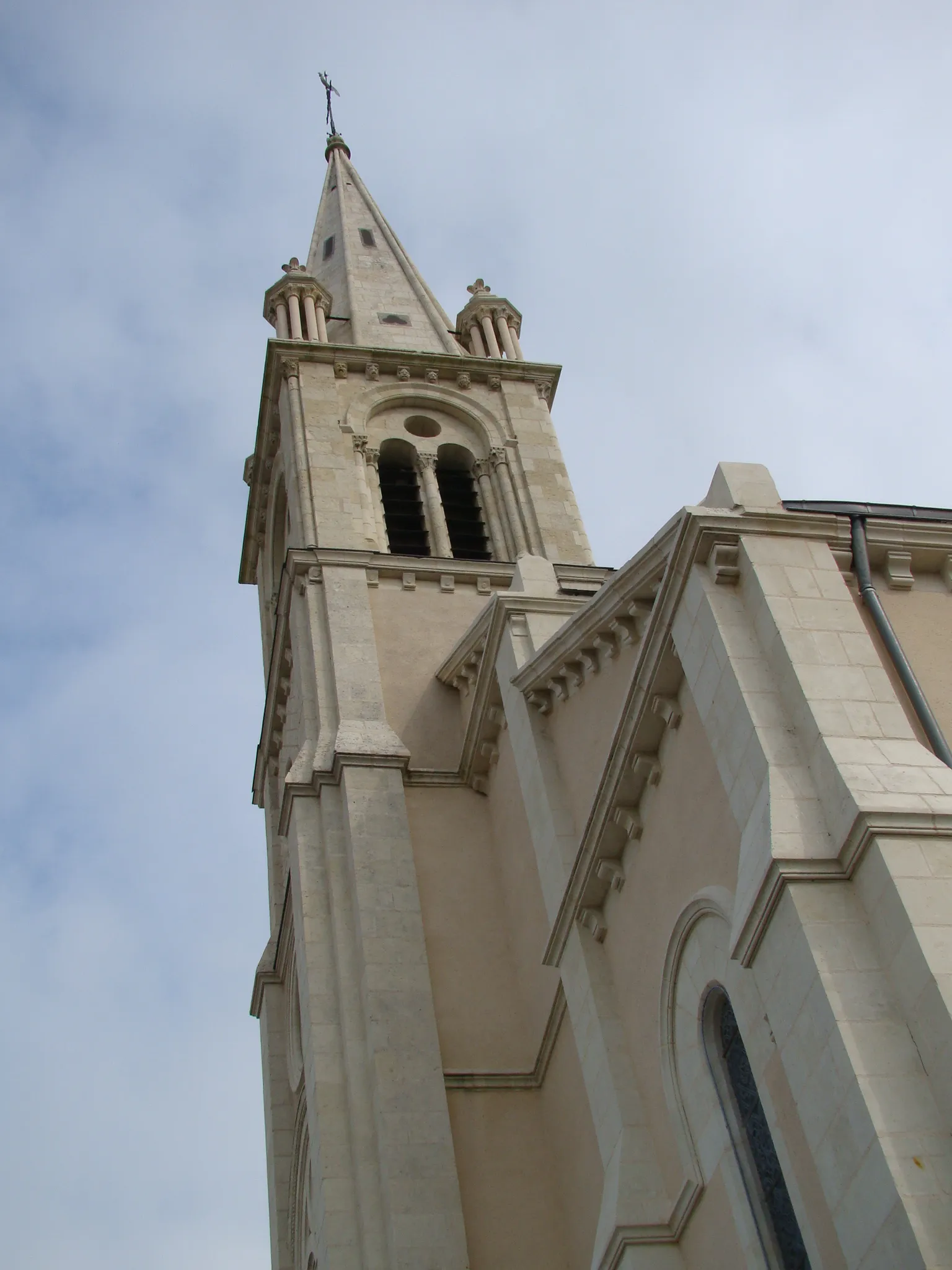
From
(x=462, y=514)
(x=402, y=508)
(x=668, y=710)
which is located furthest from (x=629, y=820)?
(x=462, y=514)

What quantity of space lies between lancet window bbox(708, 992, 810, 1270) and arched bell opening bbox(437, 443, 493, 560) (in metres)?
13.6

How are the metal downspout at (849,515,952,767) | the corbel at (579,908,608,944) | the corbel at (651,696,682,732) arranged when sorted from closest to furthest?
the metal downspout at (849,515,952,767) < the corbel at (651,696,682,732) < the corbel at (579,908,608,944)

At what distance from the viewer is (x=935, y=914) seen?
9.59m

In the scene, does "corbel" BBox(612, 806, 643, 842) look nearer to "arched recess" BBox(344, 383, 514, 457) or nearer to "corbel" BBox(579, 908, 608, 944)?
"corbel" BBox(579, 908, 608, 944)

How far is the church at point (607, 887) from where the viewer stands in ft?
32.4

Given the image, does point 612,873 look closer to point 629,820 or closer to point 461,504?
point 629,820

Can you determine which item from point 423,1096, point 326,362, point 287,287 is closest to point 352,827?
point 423,1096

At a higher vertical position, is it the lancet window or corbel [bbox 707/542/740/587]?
corbel [bbox 707/542/740/587]

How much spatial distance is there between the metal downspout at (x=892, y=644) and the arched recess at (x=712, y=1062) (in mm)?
1999

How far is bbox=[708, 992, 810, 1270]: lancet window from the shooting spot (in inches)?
443

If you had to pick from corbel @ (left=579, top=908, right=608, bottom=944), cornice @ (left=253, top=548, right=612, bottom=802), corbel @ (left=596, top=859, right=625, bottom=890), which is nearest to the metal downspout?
corbel @ (left=596, top=859, right=625, bottom=890)

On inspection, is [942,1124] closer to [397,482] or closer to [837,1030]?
[837,1030]

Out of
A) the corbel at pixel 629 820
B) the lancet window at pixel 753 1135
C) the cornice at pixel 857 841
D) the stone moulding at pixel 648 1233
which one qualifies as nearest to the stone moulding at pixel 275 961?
the corbel at pixel 629 820

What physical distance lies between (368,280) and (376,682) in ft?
48.4
